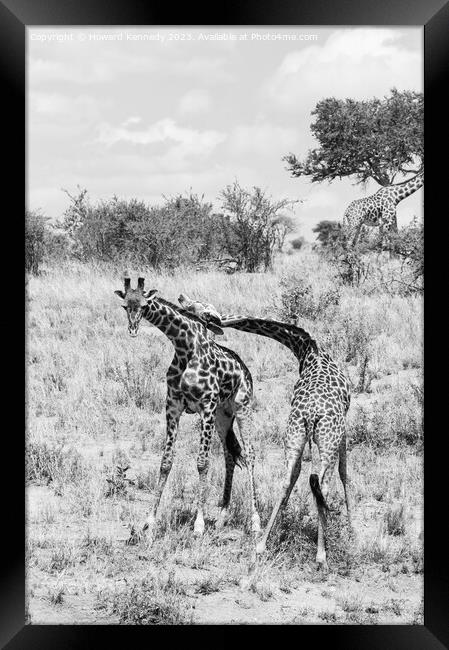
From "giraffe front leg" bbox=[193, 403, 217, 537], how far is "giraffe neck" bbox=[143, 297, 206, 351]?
498mm

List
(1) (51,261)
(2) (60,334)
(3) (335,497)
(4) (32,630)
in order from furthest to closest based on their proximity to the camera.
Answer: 1. (1) (51,261)
2. (2) (60,334)
3. (3) (335,497)
4. (4) (32,630)

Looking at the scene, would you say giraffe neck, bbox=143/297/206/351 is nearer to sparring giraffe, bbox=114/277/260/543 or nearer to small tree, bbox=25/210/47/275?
sparring giraffe, bbox=114/277/260/543

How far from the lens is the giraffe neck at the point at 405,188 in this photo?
13.1m

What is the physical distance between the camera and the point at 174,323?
20.3 feet

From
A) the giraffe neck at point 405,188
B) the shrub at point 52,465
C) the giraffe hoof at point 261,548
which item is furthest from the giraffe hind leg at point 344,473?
the giraffe neck at point 405,188

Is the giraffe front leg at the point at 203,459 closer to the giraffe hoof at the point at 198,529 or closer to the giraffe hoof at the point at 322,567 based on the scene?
the giraffe hoof at the point at 198,529

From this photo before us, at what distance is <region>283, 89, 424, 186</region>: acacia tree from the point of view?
14.3m

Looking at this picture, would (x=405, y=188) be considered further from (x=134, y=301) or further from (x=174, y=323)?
(x=134, y=301)

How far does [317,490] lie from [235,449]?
3.12 ft

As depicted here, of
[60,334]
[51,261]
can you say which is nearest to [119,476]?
[60,334]

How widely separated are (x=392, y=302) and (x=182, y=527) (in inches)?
206

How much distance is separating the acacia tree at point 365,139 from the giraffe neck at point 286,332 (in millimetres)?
7339

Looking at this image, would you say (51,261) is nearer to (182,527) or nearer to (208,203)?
(208,203)
